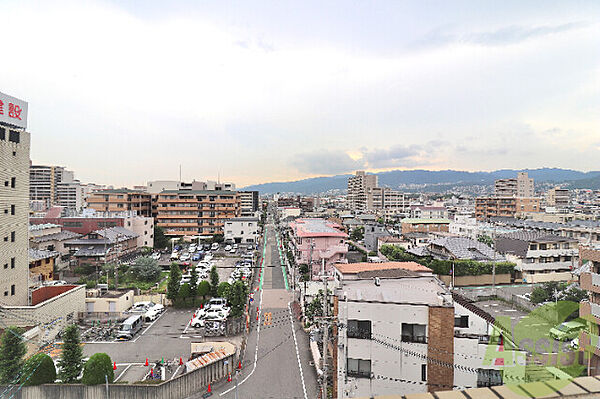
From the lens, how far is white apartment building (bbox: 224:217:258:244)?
46.5m

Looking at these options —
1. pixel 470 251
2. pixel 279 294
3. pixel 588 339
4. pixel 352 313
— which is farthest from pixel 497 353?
pixel 470 251

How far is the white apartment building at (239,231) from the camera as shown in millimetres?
46469

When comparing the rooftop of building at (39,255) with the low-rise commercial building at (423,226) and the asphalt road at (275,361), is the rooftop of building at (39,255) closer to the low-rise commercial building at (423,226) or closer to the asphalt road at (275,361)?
the asphalt road at (275,361)

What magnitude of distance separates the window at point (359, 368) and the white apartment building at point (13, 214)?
55.3ft

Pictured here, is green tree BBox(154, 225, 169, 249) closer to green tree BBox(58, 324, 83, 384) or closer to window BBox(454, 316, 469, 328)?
green tree BBox(58, 324, 83, 384)

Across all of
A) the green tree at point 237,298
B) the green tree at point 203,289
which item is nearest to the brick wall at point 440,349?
the green tree at point 237,298

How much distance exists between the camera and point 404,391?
1030 centimetres

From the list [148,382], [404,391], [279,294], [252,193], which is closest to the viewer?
[404,391]

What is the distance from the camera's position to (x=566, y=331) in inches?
682

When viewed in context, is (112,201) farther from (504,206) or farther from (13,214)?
(504,206)

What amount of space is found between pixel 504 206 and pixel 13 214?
237 ft

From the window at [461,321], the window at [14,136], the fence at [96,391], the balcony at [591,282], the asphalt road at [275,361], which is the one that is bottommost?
the asphalt road at [275,361]

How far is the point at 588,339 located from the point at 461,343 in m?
6.92

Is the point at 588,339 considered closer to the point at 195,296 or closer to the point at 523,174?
the point at 195,296
